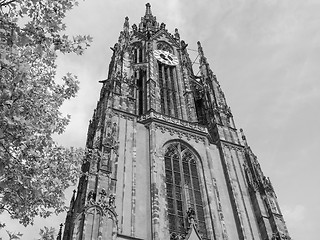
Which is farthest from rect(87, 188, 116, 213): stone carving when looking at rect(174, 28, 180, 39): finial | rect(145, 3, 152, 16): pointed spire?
rect(145, 3, 152, 16): pointed spire

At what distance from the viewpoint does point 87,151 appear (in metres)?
9.84

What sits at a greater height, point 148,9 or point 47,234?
point 148,9

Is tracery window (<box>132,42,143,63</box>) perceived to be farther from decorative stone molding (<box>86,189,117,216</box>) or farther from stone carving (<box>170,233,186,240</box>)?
stone carving (<box>170,233,186,240</box>)

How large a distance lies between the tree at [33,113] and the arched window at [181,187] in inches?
449

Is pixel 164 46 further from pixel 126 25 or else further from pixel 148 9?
pixel 148 9

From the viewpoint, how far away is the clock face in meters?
34.5

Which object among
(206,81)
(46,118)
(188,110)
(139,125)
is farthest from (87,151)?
(206,81)

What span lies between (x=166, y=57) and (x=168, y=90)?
5106 mm

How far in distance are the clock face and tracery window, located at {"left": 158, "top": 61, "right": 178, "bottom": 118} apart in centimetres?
50

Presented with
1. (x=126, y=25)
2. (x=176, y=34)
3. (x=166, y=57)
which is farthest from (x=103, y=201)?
(x=176, y=34)

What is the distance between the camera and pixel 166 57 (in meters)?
35.2

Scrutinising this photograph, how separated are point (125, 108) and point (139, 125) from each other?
174 cm

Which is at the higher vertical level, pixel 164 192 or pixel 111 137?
pixel 111 137

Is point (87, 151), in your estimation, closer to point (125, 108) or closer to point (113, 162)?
point (113, 162)
